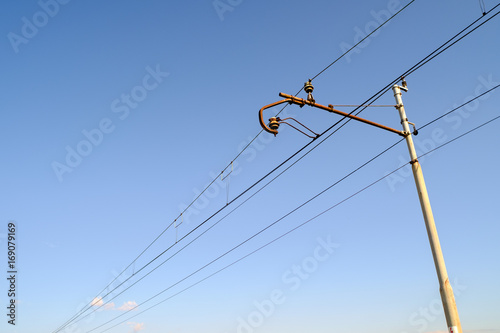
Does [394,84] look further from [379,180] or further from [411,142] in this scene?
[379,180]

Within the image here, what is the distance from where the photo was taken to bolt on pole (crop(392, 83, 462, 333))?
244 inches

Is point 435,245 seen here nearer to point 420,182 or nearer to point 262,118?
point 420,182

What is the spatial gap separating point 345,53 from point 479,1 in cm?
277

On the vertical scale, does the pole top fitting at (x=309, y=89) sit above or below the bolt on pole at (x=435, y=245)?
above

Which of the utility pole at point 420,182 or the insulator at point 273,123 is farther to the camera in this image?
the insulator at point 273,123

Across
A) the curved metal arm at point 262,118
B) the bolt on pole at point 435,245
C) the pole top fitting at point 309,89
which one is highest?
the pole top fitting at point 309,89

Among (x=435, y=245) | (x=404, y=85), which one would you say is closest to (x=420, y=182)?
(x=435, y=245)

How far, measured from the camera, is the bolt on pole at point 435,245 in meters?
6.19

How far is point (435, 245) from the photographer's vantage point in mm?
6617

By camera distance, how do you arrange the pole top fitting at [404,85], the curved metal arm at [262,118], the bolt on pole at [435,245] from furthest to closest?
the pole top fitting at [404,85] < the curved metal arm at [262,118] < the bolt on pole at [435,245]

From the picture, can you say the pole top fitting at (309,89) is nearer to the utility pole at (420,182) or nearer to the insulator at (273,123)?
the utility pole at (420,182)

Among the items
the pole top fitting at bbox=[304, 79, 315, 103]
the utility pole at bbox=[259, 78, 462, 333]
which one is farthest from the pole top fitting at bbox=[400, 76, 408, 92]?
the pole top fitting at bbox=[304, 79, 315, 103]

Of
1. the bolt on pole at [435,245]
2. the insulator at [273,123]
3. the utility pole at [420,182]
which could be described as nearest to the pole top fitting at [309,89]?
the utility pole at [420,182]

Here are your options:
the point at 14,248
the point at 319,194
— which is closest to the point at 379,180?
the point at 319,194
